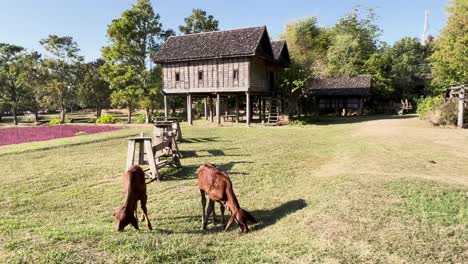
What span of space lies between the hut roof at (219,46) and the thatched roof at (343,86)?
41.7 ft

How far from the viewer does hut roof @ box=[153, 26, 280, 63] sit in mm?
25100

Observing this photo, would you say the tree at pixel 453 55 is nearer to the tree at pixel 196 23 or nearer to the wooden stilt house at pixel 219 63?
the wooden stilt house at pixel 219 63

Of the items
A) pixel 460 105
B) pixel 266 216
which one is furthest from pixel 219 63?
pixel 266 216

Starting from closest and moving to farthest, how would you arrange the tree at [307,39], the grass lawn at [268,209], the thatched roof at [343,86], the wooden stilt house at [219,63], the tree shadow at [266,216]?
the grass lawn at [268,209] → the tree shadow at [266,216] → the wooden stilt house at [219,63] → the thatched roof at [343,86] → the tree at [307,39]

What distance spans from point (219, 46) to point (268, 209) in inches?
836

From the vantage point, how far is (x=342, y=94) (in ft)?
125

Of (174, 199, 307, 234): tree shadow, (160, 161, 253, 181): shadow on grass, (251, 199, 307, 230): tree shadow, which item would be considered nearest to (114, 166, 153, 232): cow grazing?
(174, 199, 307, 234): tree shadow

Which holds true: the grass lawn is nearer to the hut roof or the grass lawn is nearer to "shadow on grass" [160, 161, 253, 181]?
"shadow on grass" [160, 161, 253, 181]

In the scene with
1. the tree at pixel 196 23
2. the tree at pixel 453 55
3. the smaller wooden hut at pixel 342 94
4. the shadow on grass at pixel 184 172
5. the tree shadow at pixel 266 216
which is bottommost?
the tree shadow at pixel 266 216

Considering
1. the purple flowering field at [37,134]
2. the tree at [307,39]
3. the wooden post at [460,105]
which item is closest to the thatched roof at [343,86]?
the tree at [307,39]

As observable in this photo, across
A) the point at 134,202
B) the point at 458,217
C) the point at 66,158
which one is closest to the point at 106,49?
the point at 66,158

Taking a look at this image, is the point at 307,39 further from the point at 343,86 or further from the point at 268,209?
the point at 268,209

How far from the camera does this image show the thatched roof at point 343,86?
123 feet

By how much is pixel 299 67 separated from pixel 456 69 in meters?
15.8
